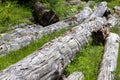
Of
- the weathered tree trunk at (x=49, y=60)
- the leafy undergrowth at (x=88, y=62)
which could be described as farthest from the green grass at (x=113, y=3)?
the weathered tree trunk at (x=49, y=60)

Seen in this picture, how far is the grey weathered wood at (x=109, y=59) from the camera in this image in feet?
28.6

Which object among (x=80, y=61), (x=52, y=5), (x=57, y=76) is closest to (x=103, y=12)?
(x=52, y=5)

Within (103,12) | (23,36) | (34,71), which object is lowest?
(103,12)

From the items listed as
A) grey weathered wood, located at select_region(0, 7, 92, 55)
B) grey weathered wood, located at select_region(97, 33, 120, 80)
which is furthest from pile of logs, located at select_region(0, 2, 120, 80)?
grey weathered wood, located at select_region(0, 7, 92, 55)

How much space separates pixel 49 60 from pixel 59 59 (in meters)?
0.58

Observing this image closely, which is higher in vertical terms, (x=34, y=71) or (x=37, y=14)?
(x=34, y=71)

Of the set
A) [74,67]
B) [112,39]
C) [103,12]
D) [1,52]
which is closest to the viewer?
[74,67]

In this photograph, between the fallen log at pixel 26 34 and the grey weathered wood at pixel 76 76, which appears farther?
the fallen log at pixel 26 34

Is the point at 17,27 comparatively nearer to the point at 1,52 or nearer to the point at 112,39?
the point at 1,52

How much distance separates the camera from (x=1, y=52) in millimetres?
10148

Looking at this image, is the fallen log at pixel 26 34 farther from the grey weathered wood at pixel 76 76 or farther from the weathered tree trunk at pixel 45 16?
the grey weathered wood at pixel 76 76

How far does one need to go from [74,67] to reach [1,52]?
2.43m

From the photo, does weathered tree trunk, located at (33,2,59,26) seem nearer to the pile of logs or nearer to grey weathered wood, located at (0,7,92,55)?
grey weathered wood, located at (0,7,92,55)

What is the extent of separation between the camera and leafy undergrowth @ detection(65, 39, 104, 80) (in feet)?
30.2
